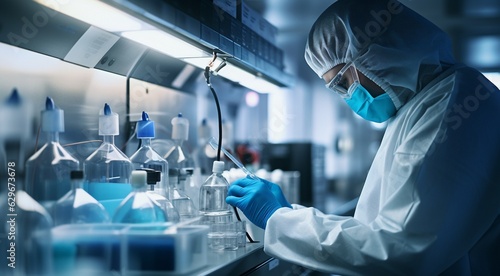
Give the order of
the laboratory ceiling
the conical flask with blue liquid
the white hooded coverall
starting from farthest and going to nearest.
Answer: the laboratory ceiling
the conical flask with blue liquid
the white hooded coverall

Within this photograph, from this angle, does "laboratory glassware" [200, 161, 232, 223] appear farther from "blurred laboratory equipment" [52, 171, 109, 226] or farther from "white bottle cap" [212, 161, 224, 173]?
"blurred laboratory equipment" [52, 171, 109, 226]

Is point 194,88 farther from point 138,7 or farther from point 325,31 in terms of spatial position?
point 138,7

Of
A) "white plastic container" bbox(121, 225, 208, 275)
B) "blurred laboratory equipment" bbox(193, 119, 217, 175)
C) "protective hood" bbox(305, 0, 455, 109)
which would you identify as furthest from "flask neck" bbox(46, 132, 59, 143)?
"blurred laboratory equipment" bbox(193, 119, 217, 175)

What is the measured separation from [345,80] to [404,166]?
44 centimetres

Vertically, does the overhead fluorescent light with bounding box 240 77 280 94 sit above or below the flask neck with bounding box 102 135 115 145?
above

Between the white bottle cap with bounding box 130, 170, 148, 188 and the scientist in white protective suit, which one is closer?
the white bottle cap with bounding box 130, 170, 148, 188

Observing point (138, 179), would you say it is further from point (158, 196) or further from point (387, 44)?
point (387, 44)

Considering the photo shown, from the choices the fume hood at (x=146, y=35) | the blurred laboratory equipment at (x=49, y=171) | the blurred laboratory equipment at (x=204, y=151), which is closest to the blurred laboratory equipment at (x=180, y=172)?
the blurred laboratory equipment at (x=204, y=151)

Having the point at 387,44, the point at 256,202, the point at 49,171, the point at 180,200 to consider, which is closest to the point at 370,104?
the point at 387,44

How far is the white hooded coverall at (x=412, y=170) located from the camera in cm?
134

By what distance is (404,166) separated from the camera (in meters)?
1.39

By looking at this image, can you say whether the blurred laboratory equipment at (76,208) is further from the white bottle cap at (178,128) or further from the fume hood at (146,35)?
the white bottle cap at (178,128)

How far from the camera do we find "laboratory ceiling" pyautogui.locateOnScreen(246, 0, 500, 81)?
298cm

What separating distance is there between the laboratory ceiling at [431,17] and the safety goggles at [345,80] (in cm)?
127
